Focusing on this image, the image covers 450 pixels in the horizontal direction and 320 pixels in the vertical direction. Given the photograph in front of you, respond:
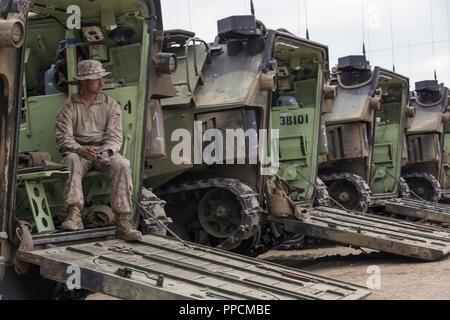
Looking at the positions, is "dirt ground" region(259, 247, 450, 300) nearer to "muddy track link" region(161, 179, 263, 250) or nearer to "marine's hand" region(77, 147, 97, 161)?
"muddy track link" region(161, 179, 263, 250)

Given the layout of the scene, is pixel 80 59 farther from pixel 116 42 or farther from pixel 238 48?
pixel 238 48

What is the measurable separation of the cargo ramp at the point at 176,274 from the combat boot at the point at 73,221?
0.22m

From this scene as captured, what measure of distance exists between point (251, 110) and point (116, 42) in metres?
2.35

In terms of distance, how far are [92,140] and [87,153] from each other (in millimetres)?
416

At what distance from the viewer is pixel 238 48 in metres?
10.4

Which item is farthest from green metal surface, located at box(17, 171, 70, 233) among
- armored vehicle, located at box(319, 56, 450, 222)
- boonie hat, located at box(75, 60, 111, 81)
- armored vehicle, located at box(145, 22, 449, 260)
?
armored vehicle, located at box(319, 56, 450, 222)

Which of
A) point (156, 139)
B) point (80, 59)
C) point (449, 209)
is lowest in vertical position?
point (449, 209)

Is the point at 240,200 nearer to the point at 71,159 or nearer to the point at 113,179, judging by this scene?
the point at 113,179

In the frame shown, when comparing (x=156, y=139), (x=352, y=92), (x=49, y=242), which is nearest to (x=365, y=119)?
(x=352, y=92)

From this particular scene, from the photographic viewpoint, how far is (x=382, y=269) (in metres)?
9.91

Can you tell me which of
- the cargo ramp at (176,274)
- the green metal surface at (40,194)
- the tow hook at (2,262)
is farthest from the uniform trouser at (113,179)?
the tow hook at (2,262)

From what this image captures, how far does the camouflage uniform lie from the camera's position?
6.95 metres

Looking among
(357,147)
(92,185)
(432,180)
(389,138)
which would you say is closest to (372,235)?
(357,147)

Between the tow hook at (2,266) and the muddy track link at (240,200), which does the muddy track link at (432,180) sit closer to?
the muddy track link at (240,200)
